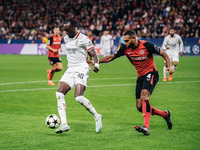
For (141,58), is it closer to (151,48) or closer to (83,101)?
(151,48)

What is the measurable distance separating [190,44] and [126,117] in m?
27.4

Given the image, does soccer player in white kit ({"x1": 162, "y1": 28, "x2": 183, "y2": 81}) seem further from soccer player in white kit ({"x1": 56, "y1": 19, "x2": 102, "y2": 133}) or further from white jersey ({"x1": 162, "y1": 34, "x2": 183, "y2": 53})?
soccer player in white kit ({"x1": 56, "y1": 19, "x2": 102, "y2": 133})

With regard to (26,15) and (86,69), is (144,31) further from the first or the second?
(86,69)

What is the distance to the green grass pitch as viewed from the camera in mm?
6633

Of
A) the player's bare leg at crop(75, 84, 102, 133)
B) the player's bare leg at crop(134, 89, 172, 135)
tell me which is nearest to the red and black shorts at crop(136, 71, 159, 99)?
the player's bare leg at crop(134, 89, 172, 135)

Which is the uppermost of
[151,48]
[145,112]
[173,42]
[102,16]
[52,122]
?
[151,48]

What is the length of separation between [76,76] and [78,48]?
2.01 feet

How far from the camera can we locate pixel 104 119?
907cm

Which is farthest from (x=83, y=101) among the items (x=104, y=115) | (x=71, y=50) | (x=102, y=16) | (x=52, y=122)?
(x=102, y=16)

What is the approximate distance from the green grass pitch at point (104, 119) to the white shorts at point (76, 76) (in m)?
0.97

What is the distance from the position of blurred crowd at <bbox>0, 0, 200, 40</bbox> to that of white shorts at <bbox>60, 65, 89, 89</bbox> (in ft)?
79.4

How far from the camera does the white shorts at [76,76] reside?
7961 millimetres

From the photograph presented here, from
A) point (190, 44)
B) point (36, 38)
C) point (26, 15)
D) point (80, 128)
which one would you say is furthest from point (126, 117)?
point (26, 15)

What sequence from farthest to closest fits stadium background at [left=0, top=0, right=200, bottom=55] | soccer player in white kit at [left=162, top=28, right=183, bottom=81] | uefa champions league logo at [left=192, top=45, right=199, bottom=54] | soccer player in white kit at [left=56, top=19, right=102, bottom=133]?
stadium background at [left=0, top=0, right=200, bottom=55] < uefa champions league logo at [left=192, top=45, right=199, bottom=54] < soccer player in white kit at [left=162, top=28, right=183, bottom=81] < soccer player in white kit at [left=56, top=19, right=102, bottom=133]
